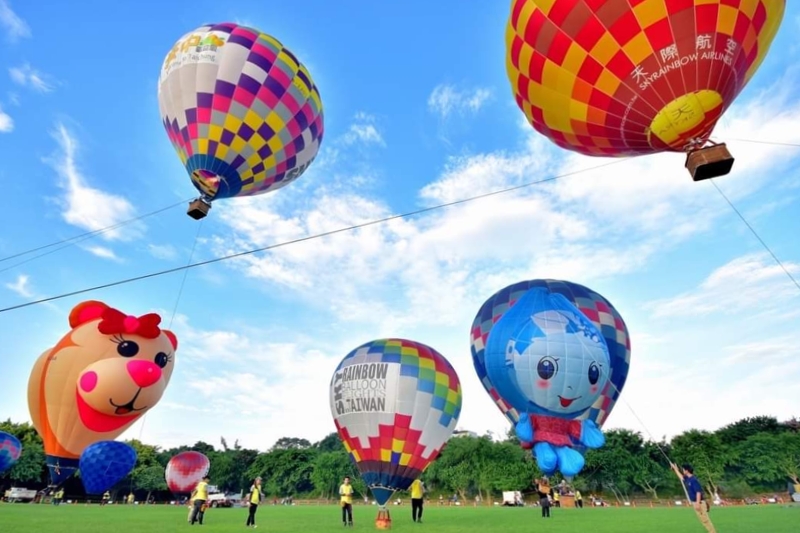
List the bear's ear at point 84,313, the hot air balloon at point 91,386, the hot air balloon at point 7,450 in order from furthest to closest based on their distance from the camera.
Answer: the hot air balloon at point 7,450 < the bear's ear at point 84,313 < the hot air balloon at point 91,386

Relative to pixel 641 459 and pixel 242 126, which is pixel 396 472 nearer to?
pixel 242 126

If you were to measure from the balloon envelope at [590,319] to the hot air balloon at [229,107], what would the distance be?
955 cm

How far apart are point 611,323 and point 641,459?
2557 centimetres

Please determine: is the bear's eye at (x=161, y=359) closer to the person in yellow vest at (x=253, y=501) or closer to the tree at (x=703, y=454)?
the person in yellow vest at (x=253, y=501)

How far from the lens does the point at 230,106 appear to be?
12.8 m

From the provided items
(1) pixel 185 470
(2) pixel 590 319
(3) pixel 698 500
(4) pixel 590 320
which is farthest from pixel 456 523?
(1) pixel 185 470

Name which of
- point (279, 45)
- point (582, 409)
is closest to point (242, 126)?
point (279, 45)

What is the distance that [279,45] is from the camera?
1431 cm

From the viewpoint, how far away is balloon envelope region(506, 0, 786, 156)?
8023 millimetres

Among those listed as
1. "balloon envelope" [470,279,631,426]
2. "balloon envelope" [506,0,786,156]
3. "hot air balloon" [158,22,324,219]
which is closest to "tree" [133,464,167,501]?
"balloon envelope" [470,279,631,426]

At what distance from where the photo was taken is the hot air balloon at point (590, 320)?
17.4 metres

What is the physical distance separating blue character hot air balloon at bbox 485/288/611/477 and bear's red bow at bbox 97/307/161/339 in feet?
32.4

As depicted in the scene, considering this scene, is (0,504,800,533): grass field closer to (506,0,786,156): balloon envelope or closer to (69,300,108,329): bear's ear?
(69,300,108,329): bear's ear

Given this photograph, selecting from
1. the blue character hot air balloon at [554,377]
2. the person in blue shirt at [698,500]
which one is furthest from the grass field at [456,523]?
the person in blue shirt at [698,500]
